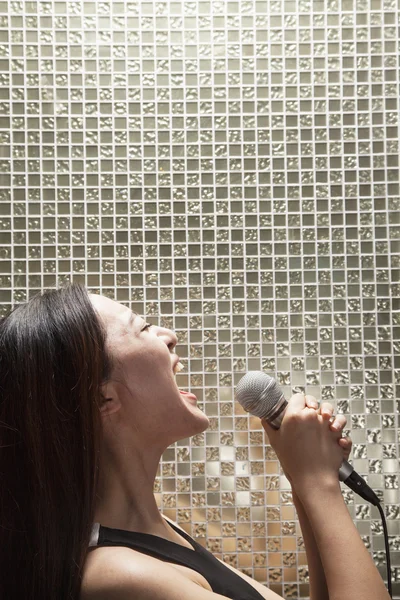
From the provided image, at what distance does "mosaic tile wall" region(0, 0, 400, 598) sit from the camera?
1391 millimetres

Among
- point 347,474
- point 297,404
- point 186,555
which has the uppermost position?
point 297,404

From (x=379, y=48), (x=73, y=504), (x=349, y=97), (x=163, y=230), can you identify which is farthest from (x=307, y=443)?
(x=379, y=48)

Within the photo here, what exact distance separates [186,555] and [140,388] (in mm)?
258

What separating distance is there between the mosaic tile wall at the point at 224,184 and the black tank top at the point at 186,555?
281 mm

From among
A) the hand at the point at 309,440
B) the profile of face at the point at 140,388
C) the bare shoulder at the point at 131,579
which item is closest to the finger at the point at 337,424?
the hand at the point at 309,440

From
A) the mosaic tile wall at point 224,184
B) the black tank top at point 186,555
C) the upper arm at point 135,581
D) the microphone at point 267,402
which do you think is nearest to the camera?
the upper arm at point 135,581

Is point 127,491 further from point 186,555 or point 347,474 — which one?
point 347,474

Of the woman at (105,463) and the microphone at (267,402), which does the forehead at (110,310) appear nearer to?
the woman at (105,463)

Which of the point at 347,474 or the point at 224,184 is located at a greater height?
the point at 224,184

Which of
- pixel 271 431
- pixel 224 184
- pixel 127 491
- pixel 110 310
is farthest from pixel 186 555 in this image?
pixel 224 184

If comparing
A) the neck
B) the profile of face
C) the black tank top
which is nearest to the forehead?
the profile of face

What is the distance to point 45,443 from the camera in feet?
3.26

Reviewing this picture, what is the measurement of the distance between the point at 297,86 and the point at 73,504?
0.90m

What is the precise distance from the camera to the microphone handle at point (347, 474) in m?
1.11
